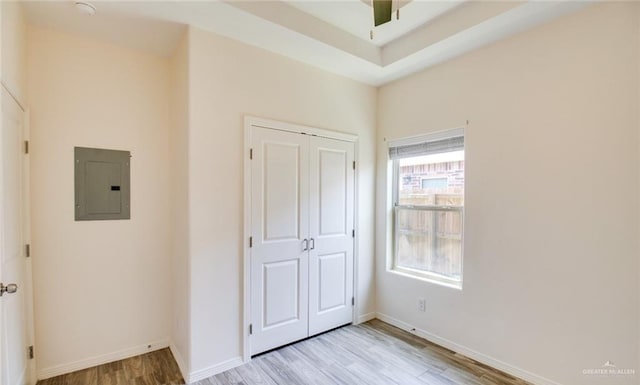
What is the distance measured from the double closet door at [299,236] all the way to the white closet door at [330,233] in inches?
0.4

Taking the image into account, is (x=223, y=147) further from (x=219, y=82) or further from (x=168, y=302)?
(x=168, y=302)

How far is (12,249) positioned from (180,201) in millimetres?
1043

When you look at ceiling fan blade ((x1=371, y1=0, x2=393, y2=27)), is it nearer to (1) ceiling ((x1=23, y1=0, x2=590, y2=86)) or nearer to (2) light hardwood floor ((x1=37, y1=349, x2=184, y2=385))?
(1) ceiling ((x1=23, y1=0, x2=590, y2=86))

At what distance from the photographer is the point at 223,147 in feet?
8.11

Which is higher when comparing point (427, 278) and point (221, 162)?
point (221, 162)

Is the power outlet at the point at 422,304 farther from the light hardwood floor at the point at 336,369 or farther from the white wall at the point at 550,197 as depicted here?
the light hardwood floor at the point at 336,369

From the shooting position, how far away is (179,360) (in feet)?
8.30

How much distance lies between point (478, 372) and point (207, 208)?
2625mm

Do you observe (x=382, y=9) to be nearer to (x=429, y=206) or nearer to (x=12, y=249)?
(x=429, y=206)

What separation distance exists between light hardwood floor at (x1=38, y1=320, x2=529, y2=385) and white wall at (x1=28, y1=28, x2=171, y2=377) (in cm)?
26

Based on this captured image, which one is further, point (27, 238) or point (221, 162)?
point (221, 162)

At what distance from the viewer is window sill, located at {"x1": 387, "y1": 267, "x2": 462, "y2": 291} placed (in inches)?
112

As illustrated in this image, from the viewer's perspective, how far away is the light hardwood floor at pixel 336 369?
2326 millimetres

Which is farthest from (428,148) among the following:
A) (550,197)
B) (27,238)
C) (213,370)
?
(27,238)
